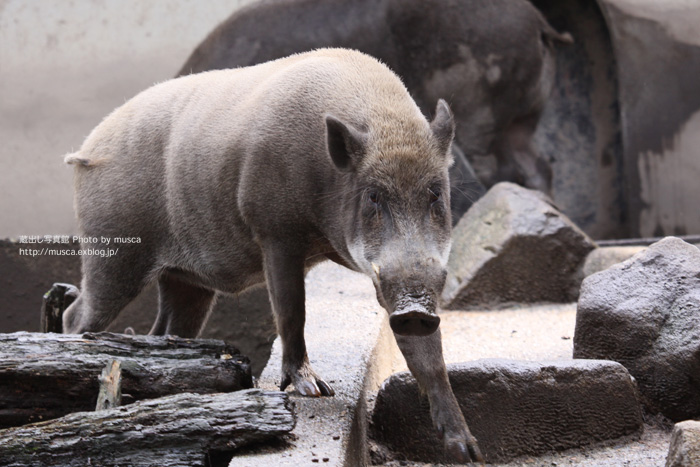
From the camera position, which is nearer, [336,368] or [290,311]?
[290,311]

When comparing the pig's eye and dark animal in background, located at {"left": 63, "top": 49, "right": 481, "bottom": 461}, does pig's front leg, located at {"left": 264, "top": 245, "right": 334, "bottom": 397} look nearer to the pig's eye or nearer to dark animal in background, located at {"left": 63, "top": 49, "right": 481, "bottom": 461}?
dark animal in background, located at {"left": 63, "top": 49, "right": 481, "bottom": 461}

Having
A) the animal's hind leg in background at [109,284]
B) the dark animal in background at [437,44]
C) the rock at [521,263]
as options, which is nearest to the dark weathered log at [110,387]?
the animal's hind leg in background at [109,284]

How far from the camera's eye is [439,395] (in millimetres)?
2748

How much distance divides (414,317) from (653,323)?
1.25m

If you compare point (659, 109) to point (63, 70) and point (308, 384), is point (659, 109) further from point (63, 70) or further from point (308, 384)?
point (308, 384)

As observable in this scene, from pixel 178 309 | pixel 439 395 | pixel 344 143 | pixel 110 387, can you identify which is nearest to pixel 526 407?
pixel 439 395

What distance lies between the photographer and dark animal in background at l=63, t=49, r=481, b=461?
9.00 ft

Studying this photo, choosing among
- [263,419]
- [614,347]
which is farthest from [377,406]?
[614,347]

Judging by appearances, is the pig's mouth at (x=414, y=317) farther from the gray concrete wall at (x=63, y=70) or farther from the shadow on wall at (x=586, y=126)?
the shadow on wall at (x=586, y=126)

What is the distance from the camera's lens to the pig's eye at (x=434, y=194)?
2.79 meters

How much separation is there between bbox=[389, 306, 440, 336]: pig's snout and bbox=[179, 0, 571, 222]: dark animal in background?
14.7 feet

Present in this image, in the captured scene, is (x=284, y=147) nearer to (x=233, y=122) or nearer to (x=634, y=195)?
(x=233, y=122)

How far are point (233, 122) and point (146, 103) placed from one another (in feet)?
2.42

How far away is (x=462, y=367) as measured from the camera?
9.80 feet
